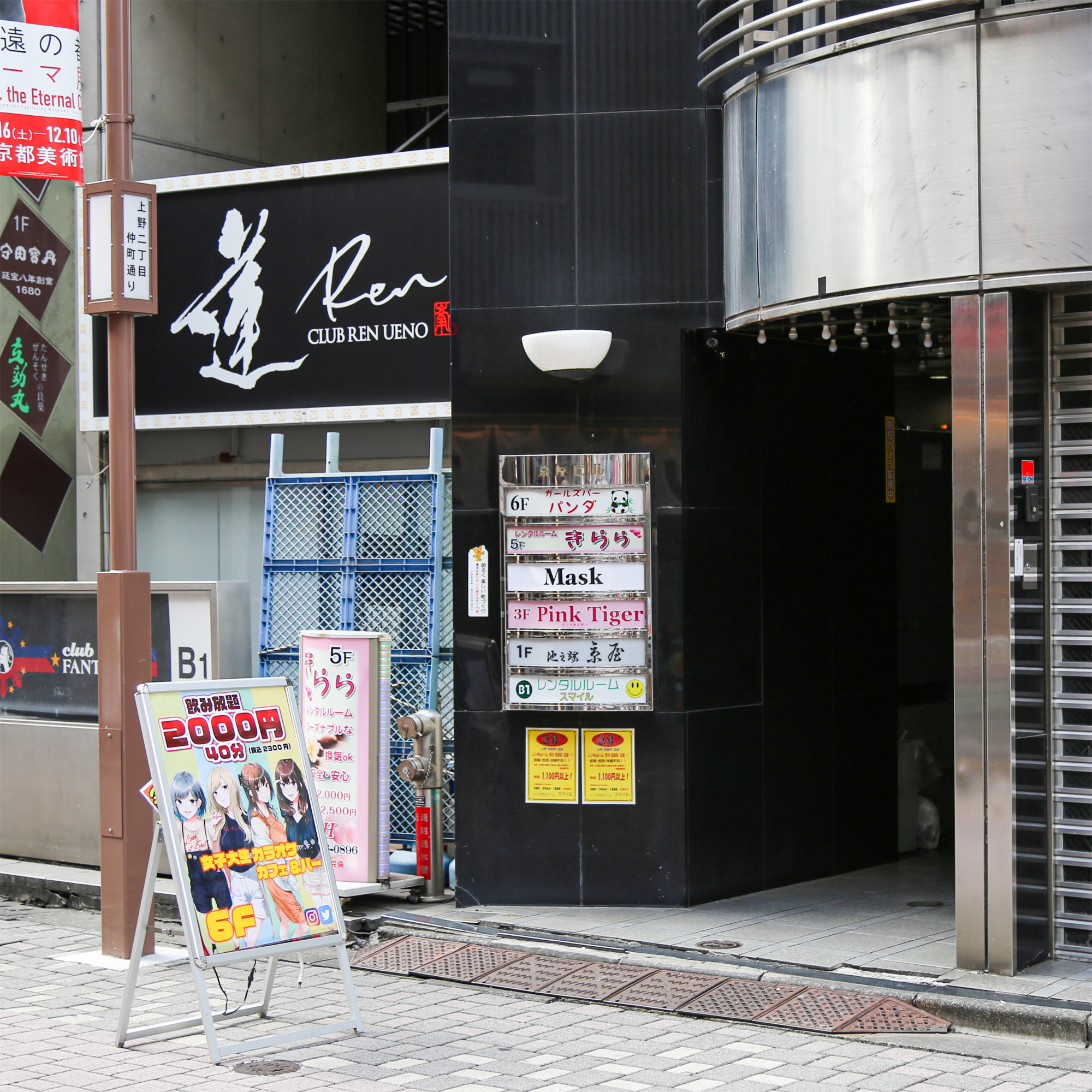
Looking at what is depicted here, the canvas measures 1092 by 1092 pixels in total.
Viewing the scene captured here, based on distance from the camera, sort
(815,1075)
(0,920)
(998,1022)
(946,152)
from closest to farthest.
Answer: (815,1075)
(998,1022)
(946,152)
(0,920)

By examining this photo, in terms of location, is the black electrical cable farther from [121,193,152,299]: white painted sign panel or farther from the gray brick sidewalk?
[121,193,152,299]: white painted sign panel

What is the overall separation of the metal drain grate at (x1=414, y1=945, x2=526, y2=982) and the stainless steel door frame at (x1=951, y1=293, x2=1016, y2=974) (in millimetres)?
2298

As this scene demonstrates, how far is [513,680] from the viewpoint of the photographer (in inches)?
342

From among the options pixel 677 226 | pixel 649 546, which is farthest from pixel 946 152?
pixel 649 546

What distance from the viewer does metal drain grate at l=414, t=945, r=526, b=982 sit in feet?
24.9

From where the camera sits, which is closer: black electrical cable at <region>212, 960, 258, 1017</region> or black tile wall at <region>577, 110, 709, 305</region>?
black electrical cable at <region>212, 960, 258, 1017</region>

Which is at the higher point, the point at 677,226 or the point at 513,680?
the point at 677,226

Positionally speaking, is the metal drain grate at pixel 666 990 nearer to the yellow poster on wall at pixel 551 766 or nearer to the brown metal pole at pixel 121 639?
the yellow poster on wall at pixel 551 766

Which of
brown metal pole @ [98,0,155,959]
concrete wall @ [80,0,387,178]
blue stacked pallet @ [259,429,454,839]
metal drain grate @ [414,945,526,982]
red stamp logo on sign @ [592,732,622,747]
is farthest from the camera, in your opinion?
concrete wall @ [80,0,387,178]

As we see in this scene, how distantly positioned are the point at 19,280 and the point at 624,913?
287 inches

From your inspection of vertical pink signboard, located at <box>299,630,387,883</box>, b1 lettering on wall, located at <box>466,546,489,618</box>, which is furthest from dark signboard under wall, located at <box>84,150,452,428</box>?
vertical pink signboard, located at <box>299,630,387,883</box>

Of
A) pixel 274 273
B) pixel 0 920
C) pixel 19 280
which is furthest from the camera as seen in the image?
pixel 19 280

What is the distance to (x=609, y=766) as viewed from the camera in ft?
28.4

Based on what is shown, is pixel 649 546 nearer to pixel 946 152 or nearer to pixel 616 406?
pixel 616 406
